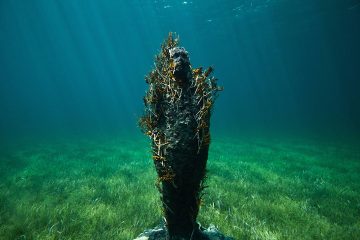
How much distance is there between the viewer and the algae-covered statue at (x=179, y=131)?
163 inches

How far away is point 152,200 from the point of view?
8.81 metres

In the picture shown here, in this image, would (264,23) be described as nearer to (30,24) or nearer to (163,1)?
(163,1)

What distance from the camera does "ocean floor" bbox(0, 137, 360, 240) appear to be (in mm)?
6941

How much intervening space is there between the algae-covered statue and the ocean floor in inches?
97.3

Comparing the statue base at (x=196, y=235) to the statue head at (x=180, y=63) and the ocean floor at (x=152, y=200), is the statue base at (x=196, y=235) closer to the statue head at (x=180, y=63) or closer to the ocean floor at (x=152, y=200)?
the ocean floor at (x=152, y=200)

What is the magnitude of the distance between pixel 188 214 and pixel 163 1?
42.0m

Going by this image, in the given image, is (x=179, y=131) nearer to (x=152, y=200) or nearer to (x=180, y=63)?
(x=180, y=63)

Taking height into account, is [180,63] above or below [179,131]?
above

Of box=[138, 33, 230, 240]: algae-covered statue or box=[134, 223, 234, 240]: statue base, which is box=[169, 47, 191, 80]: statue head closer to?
box=[138, 33, 230, 240]: algae-covered statue

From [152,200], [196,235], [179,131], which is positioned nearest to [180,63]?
[179,131]

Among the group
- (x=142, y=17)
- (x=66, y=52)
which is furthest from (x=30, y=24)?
(x=66, y=52)

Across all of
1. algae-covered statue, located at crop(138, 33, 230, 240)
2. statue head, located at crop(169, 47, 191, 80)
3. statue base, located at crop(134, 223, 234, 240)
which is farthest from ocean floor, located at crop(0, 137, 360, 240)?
statue head, located at crop(169, 47, 191, 80)

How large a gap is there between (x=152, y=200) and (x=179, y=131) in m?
5.29

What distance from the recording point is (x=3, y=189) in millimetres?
10977
